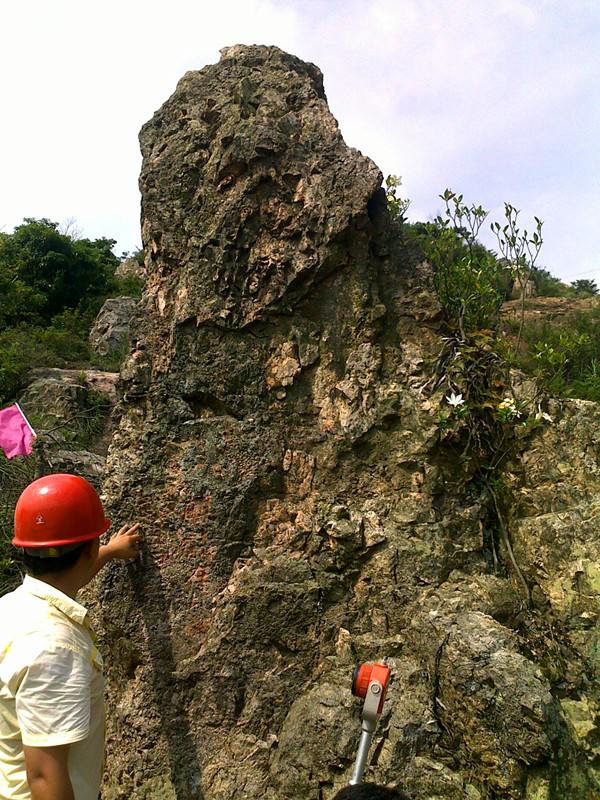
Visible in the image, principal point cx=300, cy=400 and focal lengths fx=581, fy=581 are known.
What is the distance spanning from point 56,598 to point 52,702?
33 centimetres

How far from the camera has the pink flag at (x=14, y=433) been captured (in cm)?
669

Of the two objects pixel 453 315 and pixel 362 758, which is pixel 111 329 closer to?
pixel 453 315

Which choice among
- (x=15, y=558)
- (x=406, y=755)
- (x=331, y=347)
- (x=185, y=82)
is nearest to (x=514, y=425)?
(x=331, y=347)

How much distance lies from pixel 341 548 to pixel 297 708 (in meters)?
0.72

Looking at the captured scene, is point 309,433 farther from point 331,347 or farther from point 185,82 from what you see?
point 185,82

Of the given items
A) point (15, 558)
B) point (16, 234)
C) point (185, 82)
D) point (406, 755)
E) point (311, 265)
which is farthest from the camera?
point (16, 234)

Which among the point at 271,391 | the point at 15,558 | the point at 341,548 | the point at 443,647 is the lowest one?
the point at 15,558

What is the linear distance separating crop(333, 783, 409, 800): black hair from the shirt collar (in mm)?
965

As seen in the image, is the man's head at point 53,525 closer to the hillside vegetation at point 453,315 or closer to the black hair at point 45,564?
the black hair at point 45,564

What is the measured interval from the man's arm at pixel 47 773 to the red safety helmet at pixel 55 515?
23.3 inches

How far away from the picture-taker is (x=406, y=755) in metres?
2.32

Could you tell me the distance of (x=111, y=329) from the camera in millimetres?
13203

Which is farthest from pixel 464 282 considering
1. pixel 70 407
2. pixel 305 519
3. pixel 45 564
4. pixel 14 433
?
pixel 70 407

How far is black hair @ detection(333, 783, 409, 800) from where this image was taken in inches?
54.6
